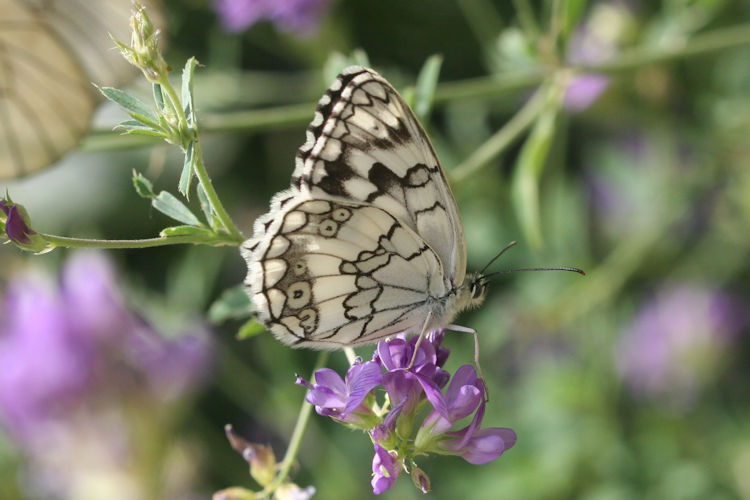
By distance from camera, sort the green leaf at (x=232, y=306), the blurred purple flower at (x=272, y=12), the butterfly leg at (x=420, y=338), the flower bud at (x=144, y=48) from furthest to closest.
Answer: the blurred purple flower at (x=272, y=12)
the green leaf at (x=232, y=306)
the butterfly leg at (x=420, y=338)
the flower bud at (x=144, y=48)

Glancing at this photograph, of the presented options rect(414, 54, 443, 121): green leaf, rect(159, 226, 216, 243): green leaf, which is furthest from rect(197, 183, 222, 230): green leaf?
rect(414, 54, 443, 121): green leaf

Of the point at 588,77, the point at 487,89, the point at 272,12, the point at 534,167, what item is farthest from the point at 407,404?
the point at 588,77

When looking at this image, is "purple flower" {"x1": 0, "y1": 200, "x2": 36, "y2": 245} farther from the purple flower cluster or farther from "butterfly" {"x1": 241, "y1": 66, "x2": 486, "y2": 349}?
the purple flower cluster

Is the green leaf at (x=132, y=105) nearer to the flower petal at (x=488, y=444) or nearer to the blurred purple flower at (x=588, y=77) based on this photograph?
the flower petal at (x=488, y=444)

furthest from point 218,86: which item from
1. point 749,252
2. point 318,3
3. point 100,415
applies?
point 749,252

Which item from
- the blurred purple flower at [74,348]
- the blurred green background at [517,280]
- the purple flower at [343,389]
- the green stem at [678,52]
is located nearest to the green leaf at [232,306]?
the purple flower at [343,389]

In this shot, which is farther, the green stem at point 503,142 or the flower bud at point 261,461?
the green stem at point 503,142

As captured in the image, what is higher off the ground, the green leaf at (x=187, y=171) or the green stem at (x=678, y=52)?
the green stem at (x=678, y=52)

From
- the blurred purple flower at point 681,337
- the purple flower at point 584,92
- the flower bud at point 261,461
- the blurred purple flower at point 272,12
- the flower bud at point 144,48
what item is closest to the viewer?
the flower bud at point 144,48

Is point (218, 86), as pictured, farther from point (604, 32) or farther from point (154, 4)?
point (604, 32)
